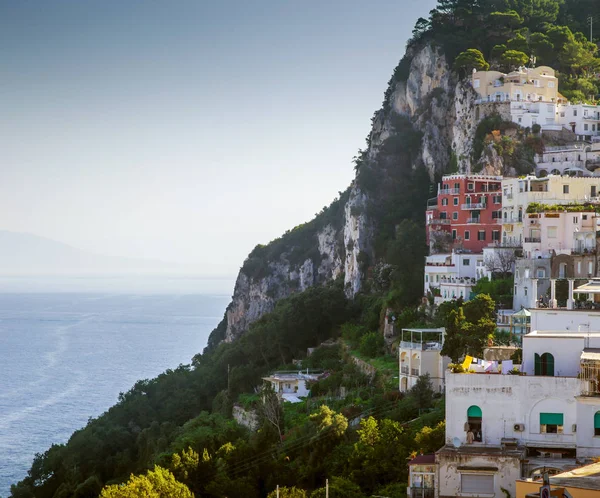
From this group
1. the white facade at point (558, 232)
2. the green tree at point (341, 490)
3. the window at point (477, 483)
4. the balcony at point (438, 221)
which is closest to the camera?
the window at point (477, 483)

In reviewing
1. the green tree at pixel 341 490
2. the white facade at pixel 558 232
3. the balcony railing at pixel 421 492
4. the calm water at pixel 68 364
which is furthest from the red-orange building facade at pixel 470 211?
the balcony railing at pixel 421 492

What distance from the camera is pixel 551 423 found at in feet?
96.1

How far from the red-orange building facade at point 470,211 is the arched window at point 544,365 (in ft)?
88.7

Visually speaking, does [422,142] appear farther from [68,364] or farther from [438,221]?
[68,364]

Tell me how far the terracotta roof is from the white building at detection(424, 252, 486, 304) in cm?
2324

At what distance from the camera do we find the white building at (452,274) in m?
53.8

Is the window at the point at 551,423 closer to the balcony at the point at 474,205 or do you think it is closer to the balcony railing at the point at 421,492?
the balcony railing at the point at 421,492

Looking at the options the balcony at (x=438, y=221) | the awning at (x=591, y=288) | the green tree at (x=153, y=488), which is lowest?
the green tree at (x=153, y=488)

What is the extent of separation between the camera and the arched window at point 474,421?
97.7 ft

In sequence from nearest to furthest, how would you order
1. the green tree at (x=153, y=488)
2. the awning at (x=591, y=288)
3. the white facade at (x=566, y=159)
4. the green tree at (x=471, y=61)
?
the green tree at (x=153, y=488) < the awning at (x=591, y=288) < the white facade at (x=566, y=159) < the green tree at (x=471, y=61)

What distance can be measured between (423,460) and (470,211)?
99.4ft

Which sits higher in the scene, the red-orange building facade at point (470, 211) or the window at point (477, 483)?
the red-orange building facade at point (470, 211)

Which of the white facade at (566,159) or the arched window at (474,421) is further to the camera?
the white facade at (566,159)

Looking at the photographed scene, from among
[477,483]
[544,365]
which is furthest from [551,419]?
[477,483]
